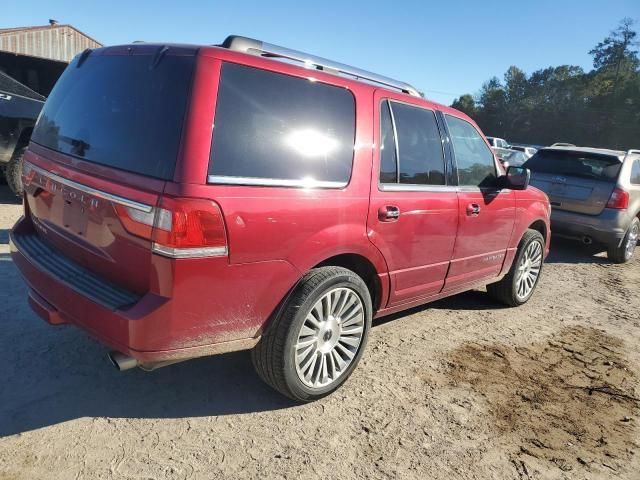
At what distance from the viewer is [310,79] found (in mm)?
2801

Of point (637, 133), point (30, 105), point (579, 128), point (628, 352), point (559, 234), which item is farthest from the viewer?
point (579, 128)

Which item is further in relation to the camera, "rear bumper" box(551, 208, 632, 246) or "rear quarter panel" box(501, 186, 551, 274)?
"rear bumper" box(551, 208, 632, 246)

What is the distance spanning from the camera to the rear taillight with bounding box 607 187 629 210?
23.8ft

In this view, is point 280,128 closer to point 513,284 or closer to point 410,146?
point 410,146

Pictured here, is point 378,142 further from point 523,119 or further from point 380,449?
point 523,119

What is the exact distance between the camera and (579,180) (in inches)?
297

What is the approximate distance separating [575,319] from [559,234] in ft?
10.1

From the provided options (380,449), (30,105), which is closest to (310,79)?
(380,449)

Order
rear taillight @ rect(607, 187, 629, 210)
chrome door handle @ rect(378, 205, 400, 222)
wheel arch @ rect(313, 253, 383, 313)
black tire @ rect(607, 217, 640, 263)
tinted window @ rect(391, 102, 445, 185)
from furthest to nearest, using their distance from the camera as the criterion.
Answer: black tire @ rect(607, 217, 640, 263) < rear taillight @ rect(607, 187, 629, 210) < tinted window @ rect(391, 102, 445, 185) < chrome door handle @ rect(378, 205, 400, 222) < wheel arch @ rect(313, 253, 383, 313)

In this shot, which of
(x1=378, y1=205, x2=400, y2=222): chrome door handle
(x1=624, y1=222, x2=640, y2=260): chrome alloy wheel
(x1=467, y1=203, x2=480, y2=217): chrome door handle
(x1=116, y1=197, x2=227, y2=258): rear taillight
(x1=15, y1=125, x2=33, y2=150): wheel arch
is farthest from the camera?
(x1=624, y1=222, x2=640, y2=260): chrome alloy wheel

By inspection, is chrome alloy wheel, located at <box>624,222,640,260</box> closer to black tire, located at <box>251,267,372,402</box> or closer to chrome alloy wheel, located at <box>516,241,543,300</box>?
chrome alloy wheel, located at <box>516,241,543,300</box>

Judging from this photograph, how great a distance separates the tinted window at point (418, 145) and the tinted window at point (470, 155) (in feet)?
0.87

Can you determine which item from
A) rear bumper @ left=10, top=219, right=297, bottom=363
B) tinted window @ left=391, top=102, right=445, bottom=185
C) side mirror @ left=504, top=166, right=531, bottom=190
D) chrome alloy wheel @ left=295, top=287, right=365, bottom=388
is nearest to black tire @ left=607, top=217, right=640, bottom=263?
side mirror @ left=504, top=166, right=531, bottom=190

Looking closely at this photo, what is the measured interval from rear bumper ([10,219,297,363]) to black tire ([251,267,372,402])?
90 millimetres
